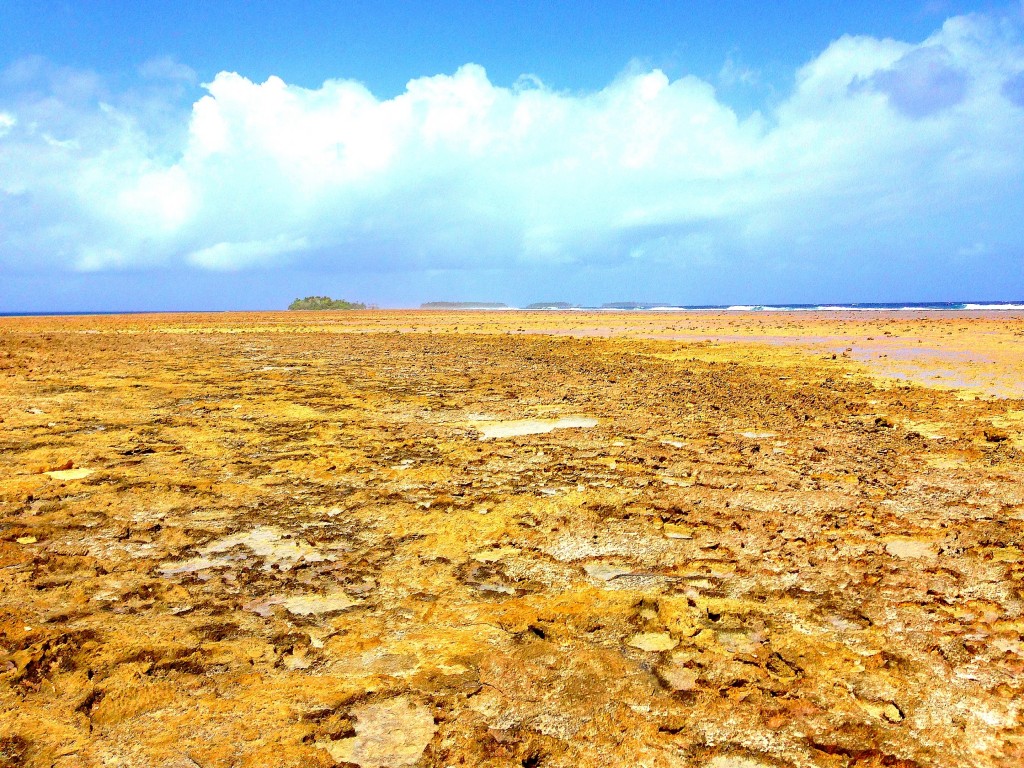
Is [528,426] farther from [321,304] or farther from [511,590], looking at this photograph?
[321,304]

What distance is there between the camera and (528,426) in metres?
8.34

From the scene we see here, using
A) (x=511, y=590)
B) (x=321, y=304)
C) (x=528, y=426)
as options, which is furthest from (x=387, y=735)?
(x=321, y=304)

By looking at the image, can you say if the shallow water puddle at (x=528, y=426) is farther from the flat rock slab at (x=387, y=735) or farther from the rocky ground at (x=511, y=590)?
the flat rock slab at (x=387, y=735)

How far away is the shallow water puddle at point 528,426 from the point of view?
7953 millimetres

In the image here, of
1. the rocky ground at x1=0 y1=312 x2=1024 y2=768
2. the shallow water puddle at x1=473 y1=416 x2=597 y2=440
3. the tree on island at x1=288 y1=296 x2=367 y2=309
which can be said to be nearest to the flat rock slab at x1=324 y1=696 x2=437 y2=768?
the rocky ground at x1=0 y1=312 x2=1024 y2=768

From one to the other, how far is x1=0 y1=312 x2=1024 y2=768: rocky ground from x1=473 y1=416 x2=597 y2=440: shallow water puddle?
0.23 feet

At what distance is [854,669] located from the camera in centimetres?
303

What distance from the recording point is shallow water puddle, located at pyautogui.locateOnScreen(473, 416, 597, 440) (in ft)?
26.1

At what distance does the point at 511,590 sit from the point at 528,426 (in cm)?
452

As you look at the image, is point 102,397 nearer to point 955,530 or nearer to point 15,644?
point 15,644

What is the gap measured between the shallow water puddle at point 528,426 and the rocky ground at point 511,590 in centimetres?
7

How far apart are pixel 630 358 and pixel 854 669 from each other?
14.6 meters

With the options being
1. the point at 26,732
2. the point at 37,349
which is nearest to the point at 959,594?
the point at 26,732

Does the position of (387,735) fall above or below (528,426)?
below
